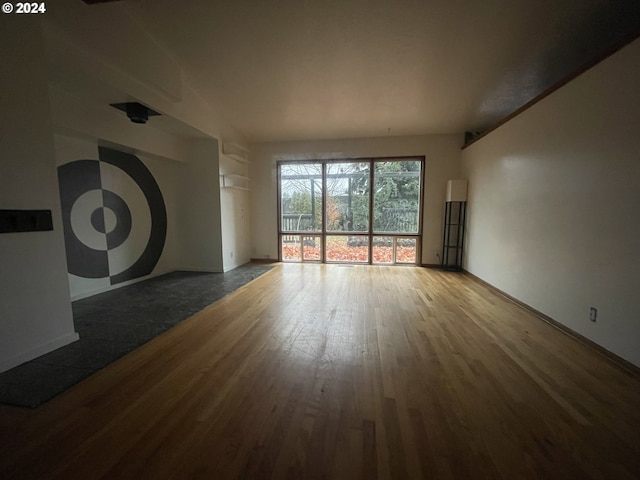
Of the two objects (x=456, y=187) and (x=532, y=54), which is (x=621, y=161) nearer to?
(x=532, y=54)

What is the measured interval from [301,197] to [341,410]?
4959 millimetres

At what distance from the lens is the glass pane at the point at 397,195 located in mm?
5625

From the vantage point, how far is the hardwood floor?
45.8 inches

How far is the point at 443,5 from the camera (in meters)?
2.64

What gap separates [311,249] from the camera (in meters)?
6.14

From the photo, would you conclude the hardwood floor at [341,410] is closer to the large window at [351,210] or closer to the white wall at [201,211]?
the white wall at [201,211]

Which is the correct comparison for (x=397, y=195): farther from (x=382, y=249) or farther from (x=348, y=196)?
(x=382, y=249)

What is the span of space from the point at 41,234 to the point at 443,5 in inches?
163

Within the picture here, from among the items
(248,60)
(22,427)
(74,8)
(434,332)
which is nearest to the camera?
(22,427)

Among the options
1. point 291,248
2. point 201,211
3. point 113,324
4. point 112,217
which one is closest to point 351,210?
point 291,248

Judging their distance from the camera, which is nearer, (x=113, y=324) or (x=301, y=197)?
(x=113, y=324)

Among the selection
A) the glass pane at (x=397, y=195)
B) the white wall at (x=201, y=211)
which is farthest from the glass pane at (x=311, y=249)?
the white wall at (x=201, y=211)

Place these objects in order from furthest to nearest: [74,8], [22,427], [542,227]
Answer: [542,227], [74,8], [22,427]

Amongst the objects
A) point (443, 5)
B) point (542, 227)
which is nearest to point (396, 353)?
point (542, 227)
